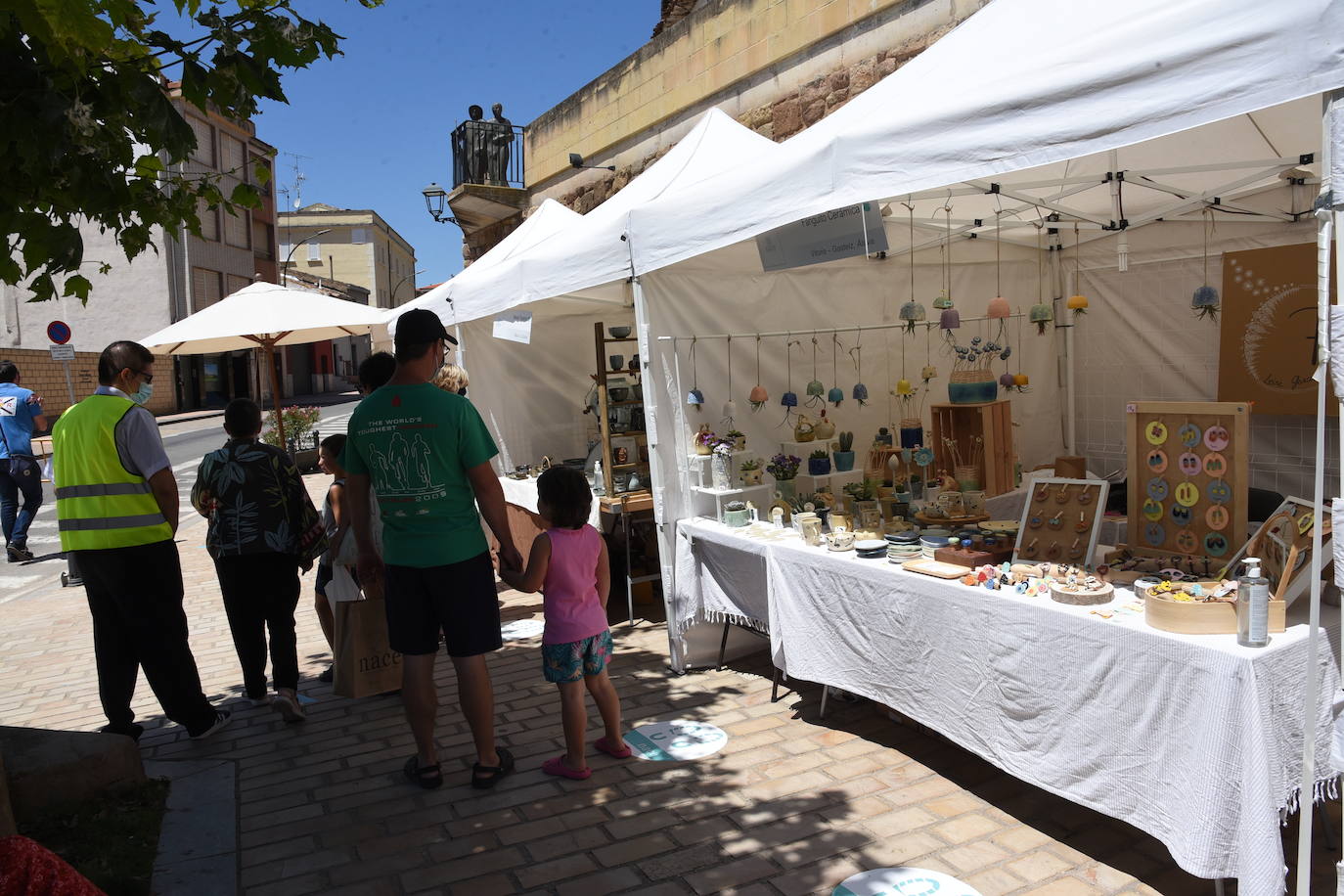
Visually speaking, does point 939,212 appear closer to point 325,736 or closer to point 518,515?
point 518,515

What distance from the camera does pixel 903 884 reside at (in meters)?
2.62

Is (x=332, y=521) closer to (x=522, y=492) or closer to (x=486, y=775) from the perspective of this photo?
(x=486, y=775)

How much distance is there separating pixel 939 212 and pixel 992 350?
98cm

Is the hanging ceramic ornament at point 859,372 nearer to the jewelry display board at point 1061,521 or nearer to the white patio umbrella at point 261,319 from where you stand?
the jewelry display board at point 1061,521

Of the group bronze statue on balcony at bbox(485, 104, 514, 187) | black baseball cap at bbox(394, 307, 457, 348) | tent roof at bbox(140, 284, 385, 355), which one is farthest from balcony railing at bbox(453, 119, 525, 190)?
black baseball cap at bbox(394, 307, 457, 348)

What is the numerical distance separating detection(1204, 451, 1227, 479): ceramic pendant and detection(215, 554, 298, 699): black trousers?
3.76m

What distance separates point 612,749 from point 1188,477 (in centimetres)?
239

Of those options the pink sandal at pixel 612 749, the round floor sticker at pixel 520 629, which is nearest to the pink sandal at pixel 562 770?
the pink sandal at pixel 612 749

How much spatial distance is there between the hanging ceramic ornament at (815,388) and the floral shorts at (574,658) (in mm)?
2547

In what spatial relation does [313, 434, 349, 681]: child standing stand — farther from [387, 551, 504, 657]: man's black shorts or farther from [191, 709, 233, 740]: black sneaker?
[387, 551, 504, 657]: man's black shorts

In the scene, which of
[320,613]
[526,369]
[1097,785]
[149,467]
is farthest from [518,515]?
[1097,785]

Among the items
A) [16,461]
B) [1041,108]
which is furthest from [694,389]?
[16,461]

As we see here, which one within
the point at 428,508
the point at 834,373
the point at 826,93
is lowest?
the point at 428,508

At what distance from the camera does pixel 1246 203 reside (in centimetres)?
505
